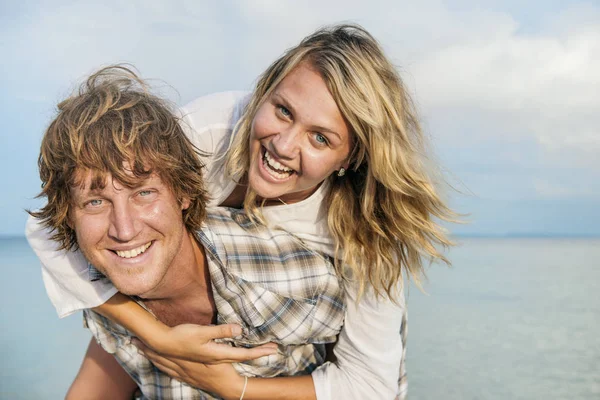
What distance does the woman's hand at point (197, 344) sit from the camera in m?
2.89

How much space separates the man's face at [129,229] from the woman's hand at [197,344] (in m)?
0.28

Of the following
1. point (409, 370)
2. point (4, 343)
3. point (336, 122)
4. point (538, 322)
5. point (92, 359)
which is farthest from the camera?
point (538, 322)

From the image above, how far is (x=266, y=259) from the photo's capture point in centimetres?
297

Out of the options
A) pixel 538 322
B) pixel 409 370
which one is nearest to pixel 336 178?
pixel 409 370

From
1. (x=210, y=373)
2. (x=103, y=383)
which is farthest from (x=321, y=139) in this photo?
(x=103, y=383)

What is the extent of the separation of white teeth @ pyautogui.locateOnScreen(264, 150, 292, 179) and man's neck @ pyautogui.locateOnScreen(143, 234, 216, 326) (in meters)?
0.53

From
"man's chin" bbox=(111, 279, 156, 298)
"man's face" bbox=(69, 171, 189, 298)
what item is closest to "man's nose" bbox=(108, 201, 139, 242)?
"man's face" bbox=(69, 171, 189, 298)

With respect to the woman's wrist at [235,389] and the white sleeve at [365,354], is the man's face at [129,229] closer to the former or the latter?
the woman's wrist at [235,389]

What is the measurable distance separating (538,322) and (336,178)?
8.97 metres

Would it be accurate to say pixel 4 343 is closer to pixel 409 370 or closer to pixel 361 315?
pixel 409 370

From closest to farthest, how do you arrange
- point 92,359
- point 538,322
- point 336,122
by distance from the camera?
1. point 336,122
2. point 92,359
3. point 538,322

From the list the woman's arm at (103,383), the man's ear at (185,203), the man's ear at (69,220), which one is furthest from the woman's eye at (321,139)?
the woman's arm at (103,383)

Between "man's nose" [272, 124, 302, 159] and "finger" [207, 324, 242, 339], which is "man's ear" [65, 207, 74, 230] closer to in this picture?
"finger" [207, 324, 242, 339]

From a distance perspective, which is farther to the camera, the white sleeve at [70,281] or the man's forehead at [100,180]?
the white sleeve at [70,281]
